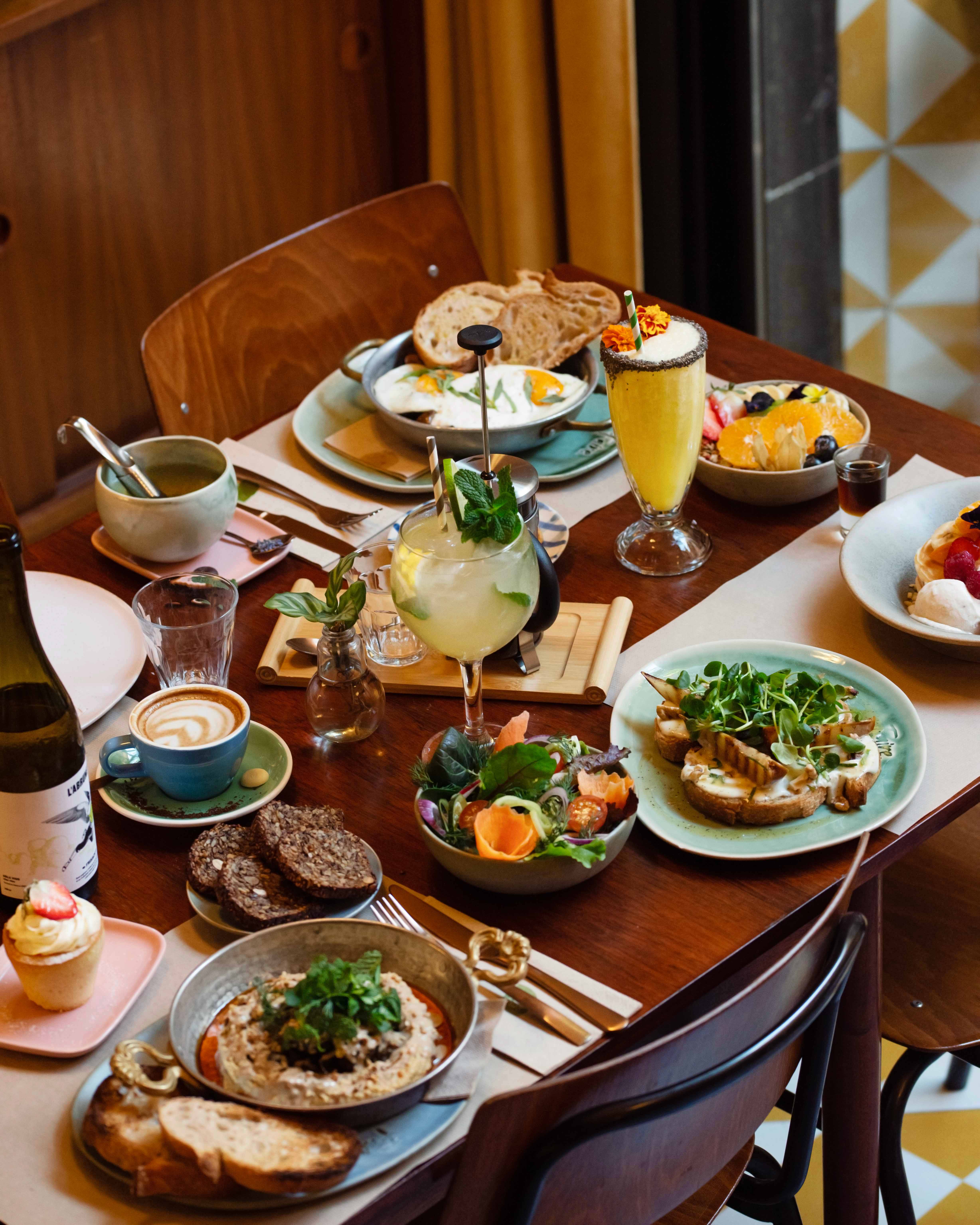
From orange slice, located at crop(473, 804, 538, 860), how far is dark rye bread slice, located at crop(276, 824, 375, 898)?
0.10m

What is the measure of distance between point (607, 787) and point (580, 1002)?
0.19 m

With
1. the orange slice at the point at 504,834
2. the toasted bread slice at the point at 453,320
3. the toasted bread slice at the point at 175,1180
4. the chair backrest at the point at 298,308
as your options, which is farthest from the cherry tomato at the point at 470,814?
the chair backrest at the point at 298,308

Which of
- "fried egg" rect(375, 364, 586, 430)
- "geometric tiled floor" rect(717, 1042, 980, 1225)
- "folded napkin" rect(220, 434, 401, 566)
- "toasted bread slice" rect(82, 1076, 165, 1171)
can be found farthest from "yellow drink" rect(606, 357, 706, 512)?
"geometric tiled floor" rect(717, 1042, 980, 1225)

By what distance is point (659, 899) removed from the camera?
3.52 ft

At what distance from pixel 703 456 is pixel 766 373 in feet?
0.89

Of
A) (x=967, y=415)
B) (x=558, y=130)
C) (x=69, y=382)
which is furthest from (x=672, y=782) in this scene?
(x=967, y=415)

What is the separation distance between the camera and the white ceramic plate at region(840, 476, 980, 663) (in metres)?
1.30

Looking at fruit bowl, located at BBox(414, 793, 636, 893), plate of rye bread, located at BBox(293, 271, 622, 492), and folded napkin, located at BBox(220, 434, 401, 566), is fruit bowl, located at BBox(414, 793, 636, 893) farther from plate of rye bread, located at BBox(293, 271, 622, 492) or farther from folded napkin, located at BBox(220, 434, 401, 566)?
plate of rye bread, located at BBox(293, 271, 622, 492)

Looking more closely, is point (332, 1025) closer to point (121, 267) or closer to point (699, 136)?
point (121, 267)

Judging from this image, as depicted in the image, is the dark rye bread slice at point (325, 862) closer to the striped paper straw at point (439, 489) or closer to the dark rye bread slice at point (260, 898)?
the dark rye bread slice at point (260, 898)

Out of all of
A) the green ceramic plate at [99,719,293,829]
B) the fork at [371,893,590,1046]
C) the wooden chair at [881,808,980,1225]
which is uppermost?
the green ceramic plate at [99,719,293,829]

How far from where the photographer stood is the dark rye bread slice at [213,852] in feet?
3.54

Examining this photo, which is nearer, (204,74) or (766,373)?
(766,373)

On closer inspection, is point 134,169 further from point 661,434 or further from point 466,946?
point 466,946
